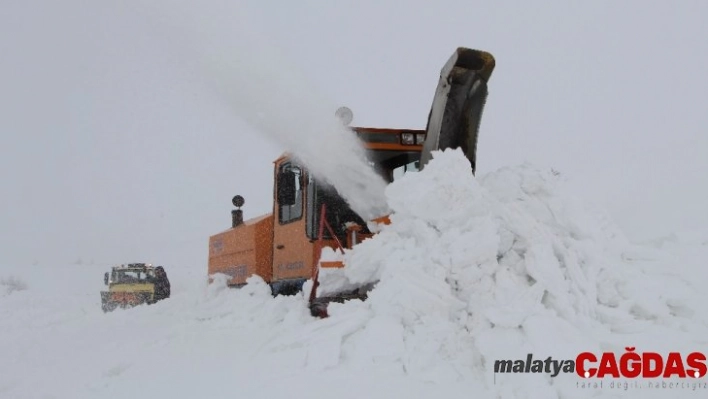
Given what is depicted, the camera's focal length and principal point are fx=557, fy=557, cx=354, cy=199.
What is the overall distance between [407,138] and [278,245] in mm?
2143

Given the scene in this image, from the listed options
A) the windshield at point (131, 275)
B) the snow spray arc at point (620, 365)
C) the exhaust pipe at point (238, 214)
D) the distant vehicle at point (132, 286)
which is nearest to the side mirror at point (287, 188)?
the exhaust pipe at point (238, 214)

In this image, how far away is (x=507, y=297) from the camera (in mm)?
3910

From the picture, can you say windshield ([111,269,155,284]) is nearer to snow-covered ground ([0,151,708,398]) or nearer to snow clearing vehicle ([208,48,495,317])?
snow clearing vehicle ([208,48,495,317])

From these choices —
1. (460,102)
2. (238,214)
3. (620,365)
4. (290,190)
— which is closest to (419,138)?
(460,102)

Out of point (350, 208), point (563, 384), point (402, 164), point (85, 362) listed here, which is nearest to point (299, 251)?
point (350, 208)

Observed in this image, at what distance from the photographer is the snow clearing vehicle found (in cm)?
543

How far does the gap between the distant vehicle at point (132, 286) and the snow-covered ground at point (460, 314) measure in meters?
10.9

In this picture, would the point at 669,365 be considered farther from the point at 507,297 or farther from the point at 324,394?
the point at 324,394

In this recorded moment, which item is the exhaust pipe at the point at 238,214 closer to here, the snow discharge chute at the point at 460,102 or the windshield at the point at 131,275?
the snow discharge chute at the point at 460,102

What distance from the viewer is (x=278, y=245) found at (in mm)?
7164

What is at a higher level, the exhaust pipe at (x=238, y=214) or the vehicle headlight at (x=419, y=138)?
the vehicle headlight at (x=419, y=138)

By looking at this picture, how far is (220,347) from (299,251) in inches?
64.7

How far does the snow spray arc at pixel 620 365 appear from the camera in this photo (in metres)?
3.49

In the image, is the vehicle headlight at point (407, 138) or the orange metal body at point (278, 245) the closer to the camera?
the orange metal body at point (278, 245)
